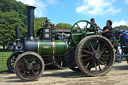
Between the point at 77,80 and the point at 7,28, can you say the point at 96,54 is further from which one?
the point at 7,28

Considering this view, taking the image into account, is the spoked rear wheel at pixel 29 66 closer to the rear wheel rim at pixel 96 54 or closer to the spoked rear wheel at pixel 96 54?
the spoked rear wheel at pixel 96 54

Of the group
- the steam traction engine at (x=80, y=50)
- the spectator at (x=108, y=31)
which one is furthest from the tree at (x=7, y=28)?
the spectator at (x=108, y=31)

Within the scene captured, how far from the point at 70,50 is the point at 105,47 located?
1318mm

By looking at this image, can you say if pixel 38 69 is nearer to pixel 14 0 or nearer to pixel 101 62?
pixel 101 62

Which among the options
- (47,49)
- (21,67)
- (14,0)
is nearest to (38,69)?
(21,67)

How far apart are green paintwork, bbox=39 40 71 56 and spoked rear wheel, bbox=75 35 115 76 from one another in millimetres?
665

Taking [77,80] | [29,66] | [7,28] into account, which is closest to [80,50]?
[77,80]

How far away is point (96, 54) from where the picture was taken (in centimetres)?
531

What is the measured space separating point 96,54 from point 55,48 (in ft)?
Answer: 4.81

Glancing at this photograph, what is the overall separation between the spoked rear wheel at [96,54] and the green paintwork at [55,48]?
66 centimetres

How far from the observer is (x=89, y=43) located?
5.45m

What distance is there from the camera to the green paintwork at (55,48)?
5.49 m

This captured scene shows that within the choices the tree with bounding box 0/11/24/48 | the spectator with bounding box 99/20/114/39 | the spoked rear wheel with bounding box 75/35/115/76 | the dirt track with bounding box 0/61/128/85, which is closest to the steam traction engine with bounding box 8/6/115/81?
the spoked rear wheel with bounding box 75/35/115/76

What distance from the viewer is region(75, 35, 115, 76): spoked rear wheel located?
5202 millimetres
